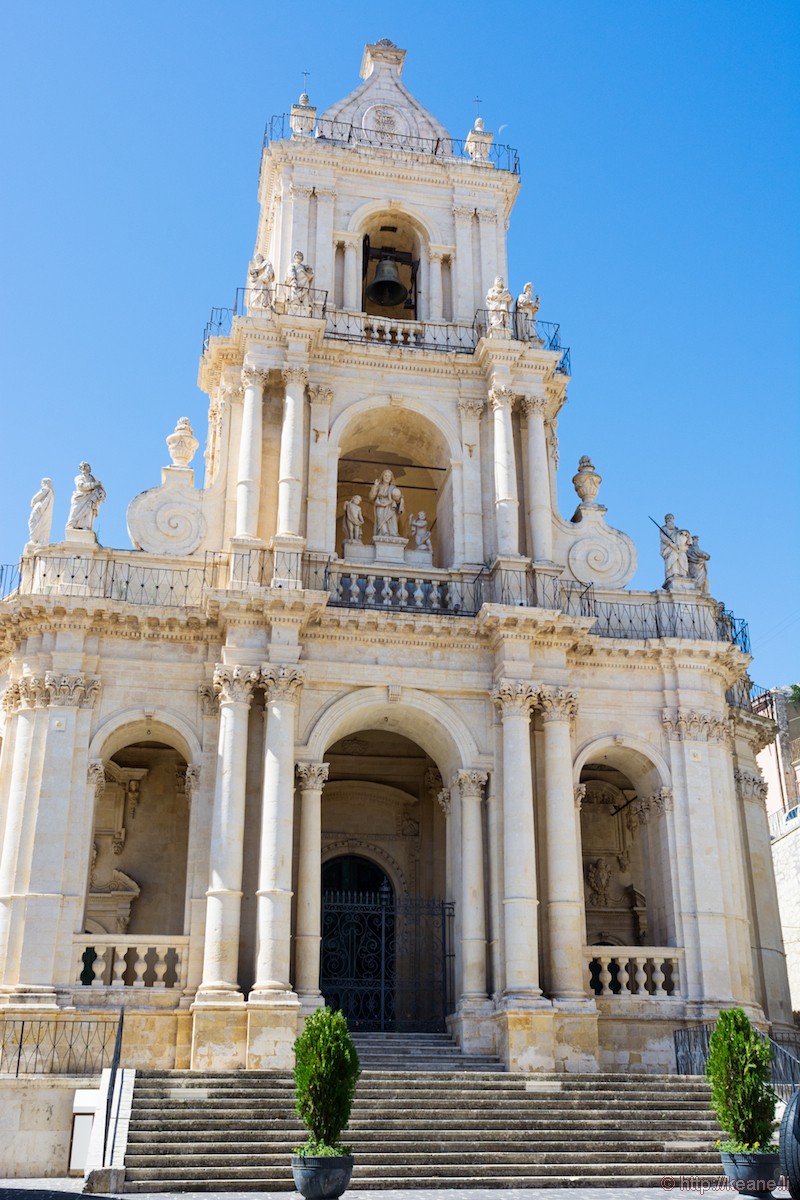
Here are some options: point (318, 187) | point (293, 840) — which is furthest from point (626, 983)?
point (318, 187)

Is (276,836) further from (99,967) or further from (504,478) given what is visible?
(504,478)

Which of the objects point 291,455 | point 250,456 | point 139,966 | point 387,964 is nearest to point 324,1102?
point 139,966

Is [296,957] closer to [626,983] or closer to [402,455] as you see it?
[626,983]

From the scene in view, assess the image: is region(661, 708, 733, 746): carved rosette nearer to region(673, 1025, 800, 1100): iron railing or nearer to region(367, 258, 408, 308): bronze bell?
region(673, 1025, 800, 1100): iron railing

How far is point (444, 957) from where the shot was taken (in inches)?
886

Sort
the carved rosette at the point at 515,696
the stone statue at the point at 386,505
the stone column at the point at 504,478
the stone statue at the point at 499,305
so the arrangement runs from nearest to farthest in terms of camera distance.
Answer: the carved rosette at the point at 515,696 → the stone column at the point at 504,478 → the stone statue at the point at 386,505 → the stone statue at the point at 499,305

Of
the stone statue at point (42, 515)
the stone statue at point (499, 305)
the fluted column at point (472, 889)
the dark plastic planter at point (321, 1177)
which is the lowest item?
the dark plastic planter at point (321, 1177)

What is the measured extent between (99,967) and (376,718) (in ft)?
21.4

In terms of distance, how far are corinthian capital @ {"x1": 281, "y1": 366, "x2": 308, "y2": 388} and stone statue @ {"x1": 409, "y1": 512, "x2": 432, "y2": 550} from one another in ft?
12.0

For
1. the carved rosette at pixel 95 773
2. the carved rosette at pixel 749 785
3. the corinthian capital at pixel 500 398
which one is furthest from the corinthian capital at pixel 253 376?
the carved rosette at pixel 749 785

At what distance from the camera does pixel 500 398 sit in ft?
81.8

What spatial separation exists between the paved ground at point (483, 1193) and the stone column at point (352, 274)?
17.6 meters

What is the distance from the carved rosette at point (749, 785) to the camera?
27609mm

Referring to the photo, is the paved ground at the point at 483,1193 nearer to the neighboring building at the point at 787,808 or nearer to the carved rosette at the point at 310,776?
the carved rosette at the point at 310,776
